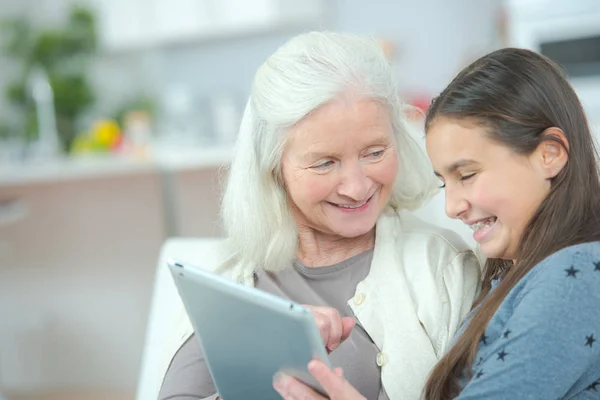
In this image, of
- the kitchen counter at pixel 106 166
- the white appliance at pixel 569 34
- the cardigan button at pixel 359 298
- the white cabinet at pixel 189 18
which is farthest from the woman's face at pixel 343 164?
the white cabinet at pixel 189 18

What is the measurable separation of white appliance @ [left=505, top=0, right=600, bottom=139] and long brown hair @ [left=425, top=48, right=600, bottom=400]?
2.13 meters

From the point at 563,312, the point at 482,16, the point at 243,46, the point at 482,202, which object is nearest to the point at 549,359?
the point at 563,312

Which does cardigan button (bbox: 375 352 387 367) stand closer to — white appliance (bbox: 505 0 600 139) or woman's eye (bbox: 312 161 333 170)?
woman's eye (bbox: 312 161 333 170)

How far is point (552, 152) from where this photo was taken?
989 millimetres

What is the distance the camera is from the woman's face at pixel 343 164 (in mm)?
1229

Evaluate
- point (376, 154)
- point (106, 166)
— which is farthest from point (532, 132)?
point (106, 166)

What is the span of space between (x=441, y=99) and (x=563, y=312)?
0.35m

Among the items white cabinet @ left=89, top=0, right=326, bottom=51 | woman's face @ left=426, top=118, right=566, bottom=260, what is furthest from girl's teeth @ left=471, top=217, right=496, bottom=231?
white cabinet @ left=89, top=0, right=326, bottom=51

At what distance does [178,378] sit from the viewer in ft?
4.33

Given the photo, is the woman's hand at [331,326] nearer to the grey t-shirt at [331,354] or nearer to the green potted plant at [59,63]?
the grey t-shirt at [331,354]

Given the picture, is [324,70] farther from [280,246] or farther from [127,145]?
[127,145]

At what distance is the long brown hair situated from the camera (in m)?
0.98

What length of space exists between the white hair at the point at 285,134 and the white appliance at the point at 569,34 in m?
1.84

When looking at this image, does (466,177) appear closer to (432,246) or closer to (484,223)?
(484,223)
